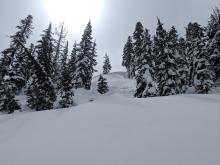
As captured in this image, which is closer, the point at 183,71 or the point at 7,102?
the point at 7,102

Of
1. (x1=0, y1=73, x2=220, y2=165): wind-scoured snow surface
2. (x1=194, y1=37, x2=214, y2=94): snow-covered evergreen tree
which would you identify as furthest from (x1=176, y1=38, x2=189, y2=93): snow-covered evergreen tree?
(x1=0, y1=73, x2=220, y2=165): wind-scoured snow surface

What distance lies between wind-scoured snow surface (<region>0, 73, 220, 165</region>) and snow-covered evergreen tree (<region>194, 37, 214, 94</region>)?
2563 cm

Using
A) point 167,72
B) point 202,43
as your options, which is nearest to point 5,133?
point 167,72

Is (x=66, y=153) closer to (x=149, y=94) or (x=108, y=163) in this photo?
(x=108, y=163)

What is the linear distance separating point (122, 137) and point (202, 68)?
3039 centimetres

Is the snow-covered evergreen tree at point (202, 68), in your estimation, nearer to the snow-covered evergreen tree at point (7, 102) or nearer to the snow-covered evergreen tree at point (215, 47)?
the snow-covered evergreen tree at point (215, 47)

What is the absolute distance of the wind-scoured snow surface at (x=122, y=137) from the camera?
5.55 metres

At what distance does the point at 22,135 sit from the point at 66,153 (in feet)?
9.35

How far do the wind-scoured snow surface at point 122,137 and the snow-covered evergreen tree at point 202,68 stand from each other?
25633 millimetres

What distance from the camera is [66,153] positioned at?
6.29 metres

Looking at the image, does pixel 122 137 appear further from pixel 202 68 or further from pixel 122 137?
pixel 202 68

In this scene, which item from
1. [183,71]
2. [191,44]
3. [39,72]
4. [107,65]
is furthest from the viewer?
[107,65]

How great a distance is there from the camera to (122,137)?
6.89 metres

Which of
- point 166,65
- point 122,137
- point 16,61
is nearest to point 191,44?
point 166,65
